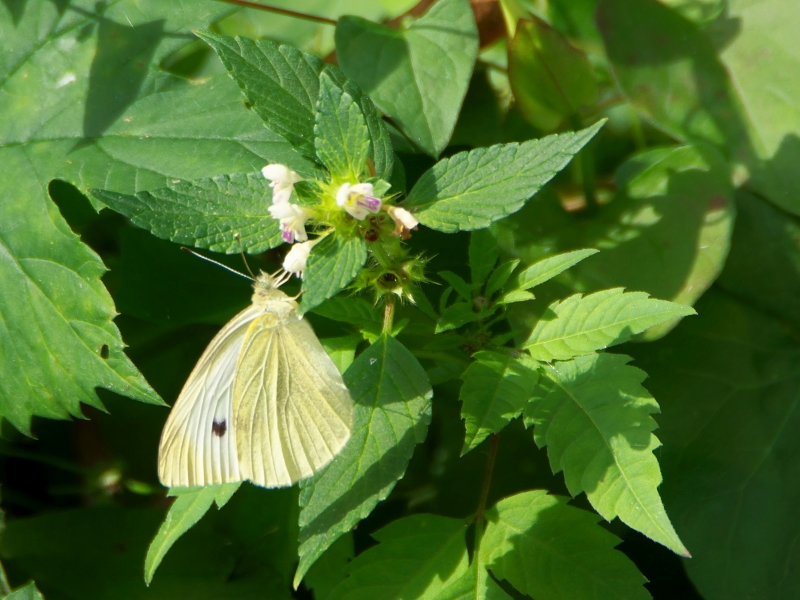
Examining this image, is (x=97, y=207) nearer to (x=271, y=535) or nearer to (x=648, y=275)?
(x=271, y=535)

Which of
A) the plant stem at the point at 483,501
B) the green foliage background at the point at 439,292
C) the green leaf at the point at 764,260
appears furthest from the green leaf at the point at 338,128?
the green leaf at the point at 764,260

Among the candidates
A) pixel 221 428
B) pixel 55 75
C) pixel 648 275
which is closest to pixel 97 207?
pixel 55 75

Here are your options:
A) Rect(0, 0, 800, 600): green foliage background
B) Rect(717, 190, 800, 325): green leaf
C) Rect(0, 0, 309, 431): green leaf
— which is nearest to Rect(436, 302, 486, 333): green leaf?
Rect(0, 0, 800, 600): green foliage background

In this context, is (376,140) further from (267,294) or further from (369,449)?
(369,449)

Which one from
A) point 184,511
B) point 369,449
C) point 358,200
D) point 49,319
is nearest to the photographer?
point 358,200

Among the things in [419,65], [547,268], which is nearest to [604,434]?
[547,268]

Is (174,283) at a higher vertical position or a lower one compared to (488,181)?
lower
